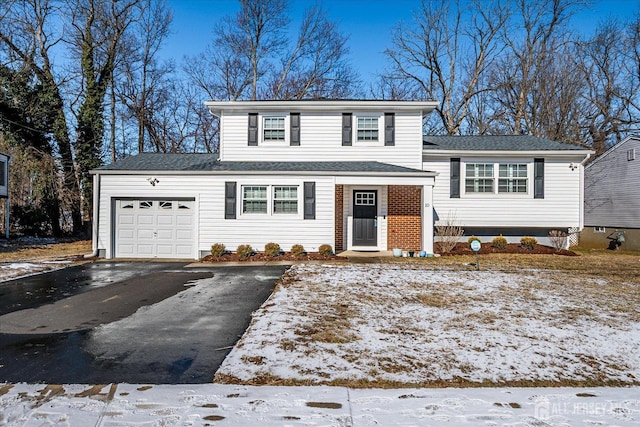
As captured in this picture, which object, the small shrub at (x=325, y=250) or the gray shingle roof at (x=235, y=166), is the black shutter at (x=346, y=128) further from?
the small shrub at (x=325, y=250)

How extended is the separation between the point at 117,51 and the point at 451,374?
28574 millimetres

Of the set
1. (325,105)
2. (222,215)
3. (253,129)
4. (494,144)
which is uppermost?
(325,105)

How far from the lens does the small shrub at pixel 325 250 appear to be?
1293 cm

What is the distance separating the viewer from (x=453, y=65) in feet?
94.8

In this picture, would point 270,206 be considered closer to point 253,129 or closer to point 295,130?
point 295,130

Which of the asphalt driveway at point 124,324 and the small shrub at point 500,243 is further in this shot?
the small shrub at point 500,243

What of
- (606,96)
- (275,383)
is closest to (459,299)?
(275,383)

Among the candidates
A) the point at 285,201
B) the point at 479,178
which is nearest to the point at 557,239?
the point at 479,178

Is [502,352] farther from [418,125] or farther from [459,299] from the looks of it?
[418,125]

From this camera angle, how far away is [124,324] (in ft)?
18.9

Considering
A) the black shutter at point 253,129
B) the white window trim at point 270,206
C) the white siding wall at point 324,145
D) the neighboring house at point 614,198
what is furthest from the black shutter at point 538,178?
the black shutter at point 253,129

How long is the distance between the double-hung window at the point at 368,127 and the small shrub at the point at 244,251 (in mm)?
→ 6136

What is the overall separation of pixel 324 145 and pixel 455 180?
5255 millimetres

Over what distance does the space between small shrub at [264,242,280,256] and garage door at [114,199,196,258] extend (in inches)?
107
